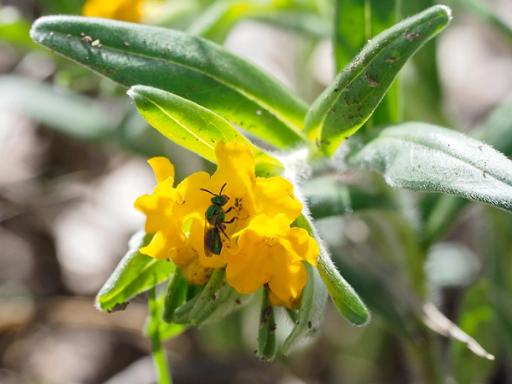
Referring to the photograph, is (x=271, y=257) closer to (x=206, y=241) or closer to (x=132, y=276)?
(x=206, y=241)

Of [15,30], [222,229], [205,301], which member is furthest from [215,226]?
[15,30]

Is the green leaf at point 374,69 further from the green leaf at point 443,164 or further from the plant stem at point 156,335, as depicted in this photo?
the plant stem at point 156,335

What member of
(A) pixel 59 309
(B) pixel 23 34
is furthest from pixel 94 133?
(A) pixel 59 309

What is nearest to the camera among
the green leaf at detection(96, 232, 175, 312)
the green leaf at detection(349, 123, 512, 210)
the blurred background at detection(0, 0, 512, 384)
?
the green leaf at detection(349, 123, 512, 210)

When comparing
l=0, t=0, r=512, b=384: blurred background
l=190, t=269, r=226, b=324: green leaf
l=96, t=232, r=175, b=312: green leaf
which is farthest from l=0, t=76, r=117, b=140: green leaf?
l=190, t=269, r=226, b=324: green leaf

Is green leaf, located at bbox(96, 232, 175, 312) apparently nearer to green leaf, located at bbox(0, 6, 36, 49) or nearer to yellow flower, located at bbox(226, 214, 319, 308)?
yellow flower, located at bbox(226, 214, 319, 308)

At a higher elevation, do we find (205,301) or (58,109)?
(205,301)
